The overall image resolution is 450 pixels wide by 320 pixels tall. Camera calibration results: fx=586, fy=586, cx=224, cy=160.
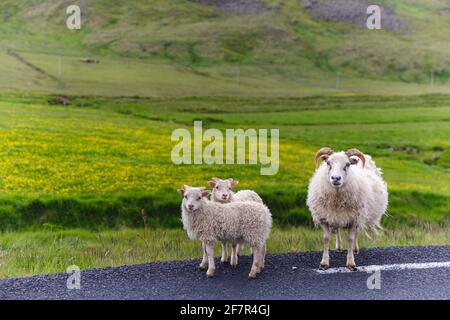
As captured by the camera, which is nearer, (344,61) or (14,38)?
(14,38)

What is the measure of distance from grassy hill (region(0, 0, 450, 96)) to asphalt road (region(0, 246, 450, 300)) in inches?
2200

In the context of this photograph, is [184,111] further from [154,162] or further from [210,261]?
[210,261]

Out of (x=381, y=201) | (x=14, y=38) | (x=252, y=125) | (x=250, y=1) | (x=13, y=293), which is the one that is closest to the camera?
(x=13, y=293)

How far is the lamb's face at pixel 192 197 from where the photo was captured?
8859 mm

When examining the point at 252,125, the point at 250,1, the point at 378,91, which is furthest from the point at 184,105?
the point at 250,1

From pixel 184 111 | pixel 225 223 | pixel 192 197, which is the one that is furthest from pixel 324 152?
pixel 184 111

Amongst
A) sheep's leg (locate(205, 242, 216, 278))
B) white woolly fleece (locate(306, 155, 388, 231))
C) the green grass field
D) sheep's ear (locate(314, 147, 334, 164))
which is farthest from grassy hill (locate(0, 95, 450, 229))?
sheep's leg (locate(205, 242, 216, 278))

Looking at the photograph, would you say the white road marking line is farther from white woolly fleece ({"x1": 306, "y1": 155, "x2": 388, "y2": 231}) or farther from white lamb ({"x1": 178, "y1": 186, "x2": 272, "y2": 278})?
white lamb ({"x1": 178, "y1": 186, "x2": 272, "y2": 278})

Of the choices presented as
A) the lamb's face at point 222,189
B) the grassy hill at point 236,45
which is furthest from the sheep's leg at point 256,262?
the grassy hill at point 236,45

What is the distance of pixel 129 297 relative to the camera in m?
8.26

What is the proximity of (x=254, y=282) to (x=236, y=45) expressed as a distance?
271ft

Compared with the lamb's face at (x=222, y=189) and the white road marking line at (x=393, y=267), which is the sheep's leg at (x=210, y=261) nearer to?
the lamb's face at (x=222, y=189)

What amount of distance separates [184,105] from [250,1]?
4574 centimetres
